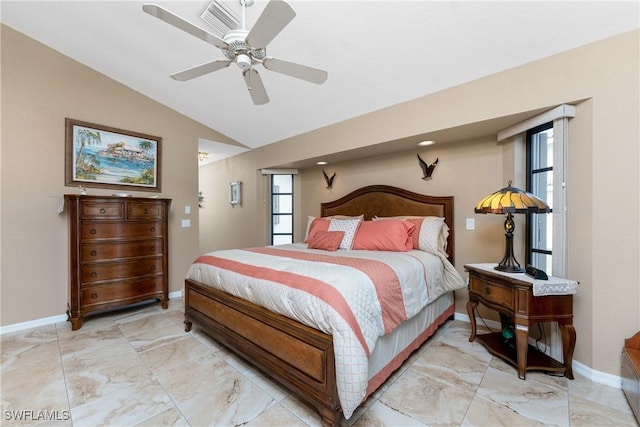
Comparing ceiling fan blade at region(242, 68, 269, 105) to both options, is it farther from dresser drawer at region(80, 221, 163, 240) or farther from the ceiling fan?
dresser drawer at region(80, 221, 163, 240)

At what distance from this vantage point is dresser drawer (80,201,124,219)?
290 centimetres

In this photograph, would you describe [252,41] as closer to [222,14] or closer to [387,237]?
[222,14]

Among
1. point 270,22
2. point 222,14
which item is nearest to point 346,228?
point 270,22

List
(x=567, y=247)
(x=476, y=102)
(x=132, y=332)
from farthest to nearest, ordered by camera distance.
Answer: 1. (x=132, y=332)
2. (x=476, y=102)
3. (x=567, y=247)

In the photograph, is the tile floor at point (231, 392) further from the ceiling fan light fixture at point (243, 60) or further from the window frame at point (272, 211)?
the window frame at point (272, 211)

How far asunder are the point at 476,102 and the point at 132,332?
4.00 metres

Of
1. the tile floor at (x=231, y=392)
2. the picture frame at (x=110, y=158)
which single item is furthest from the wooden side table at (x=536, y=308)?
the picture frame at (x=110, y=158)

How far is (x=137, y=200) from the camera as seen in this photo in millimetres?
3248

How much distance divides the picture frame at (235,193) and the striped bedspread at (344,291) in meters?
2.79

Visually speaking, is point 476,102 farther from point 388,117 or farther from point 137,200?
point 137,200

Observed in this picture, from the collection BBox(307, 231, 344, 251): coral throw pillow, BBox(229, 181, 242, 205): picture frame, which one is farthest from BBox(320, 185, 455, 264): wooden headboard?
BBox(229, 181, 242, 205): picture frame

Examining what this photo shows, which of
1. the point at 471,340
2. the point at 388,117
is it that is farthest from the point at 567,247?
the point at 388,117

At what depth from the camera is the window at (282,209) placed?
16.3 ft

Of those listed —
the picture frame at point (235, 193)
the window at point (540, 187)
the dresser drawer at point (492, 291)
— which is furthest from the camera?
the picture frame at point (235, 193)
